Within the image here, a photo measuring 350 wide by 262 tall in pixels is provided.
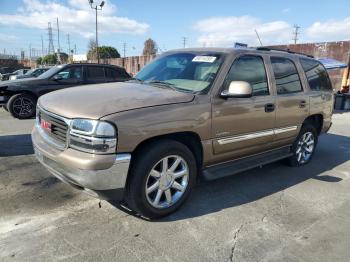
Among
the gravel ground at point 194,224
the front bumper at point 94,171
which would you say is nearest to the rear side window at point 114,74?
the gravel ground at point 194,224

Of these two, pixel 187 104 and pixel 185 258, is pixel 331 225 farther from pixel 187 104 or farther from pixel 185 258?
pixel 187 104

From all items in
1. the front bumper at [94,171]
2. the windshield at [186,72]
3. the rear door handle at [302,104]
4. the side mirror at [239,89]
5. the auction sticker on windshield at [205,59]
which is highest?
the auction sticker on windshield at [205,59]

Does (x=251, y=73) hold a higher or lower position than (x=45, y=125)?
higher

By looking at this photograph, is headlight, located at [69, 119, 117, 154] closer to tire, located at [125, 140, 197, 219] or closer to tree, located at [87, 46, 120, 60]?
tire, located at [125, 140, 197, 219]

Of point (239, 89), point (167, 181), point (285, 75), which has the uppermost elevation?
point (285, 75)

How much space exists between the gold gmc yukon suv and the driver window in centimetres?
630

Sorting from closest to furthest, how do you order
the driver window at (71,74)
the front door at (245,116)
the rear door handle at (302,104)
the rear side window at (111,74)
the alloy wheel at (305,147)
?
the front door at (245,116)
the rear door handle at (302,104)
the alloy wheel at (305,147)
the driver window at (71,74)
the rear side window at (111,74)

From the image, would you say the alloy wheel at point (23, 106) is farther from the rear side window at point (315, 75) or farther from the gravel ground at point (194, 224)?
the rear side window at point (315, 75)

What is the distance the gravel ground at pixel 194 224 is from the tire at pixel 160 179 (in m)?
0.18

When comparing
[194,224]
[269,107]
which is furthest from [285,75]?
[194,224]

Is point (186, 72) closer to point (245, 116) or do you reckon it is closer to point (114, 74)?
point (245, 116)

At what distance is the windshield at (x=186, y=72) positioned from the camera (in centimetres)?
408

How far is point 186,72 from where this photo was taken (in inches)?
169

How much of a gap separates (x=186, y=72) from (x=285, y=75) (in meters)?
1.70
